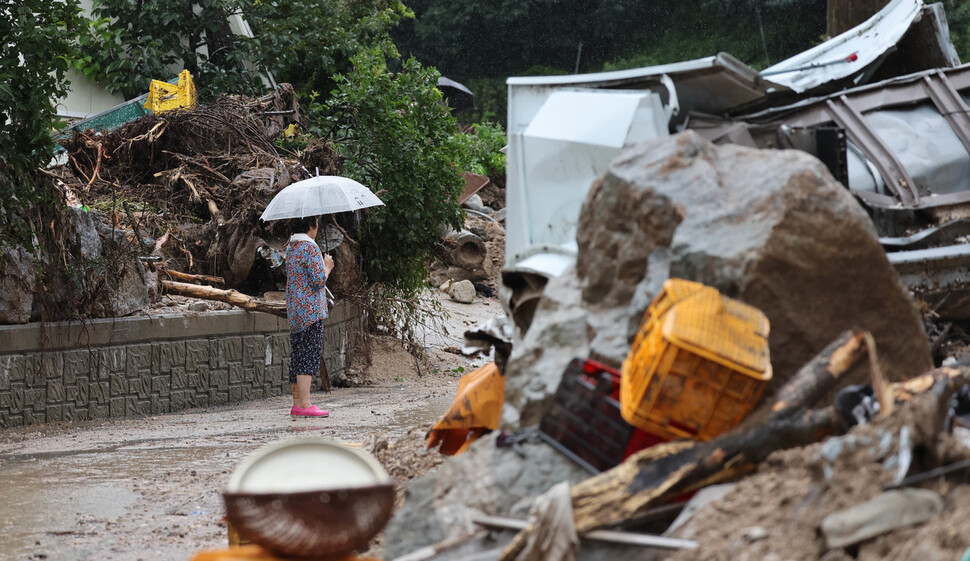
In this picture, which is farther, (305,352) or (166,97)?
(166,97)

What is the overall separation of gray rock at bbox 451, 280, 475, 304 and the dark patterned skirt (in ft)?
22.8

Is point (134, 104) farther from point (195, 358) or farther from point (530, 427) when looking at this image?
point (530, 427)

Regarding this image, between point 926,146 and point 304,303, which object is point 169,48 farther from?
point 926,146

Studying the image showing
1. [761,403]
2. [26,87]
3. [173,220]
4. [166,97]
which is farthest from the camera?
[166,97]

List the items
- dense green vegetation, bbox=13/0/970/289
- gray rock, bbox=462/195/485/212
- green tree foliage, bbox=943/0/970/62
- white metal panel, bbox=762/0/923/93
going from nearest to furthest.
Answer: white metal panel, bbox=762/0/923/93, dense green vegetation, bbox=13/0/970/289, gray rock, bbox=462/195/485/212, green tree foliage, bbox=943/0/970/62

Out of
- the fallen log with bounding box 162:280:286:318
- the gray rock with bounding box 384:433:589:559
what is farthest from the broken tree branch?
the fallen log with bounding box 162:280:286:318

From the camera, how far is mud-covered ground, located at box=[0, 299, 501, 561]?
481 centimetres

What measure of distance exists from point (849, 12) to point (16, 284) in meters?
7.88

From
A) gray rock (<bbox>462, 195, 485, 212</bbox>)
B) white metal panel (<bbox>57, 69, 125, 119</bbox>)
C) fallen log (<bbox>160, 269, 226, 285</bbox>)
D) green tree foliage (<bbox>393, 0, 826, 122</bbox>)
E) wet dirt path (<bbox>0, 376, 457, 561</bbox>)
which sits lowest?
wet dirt path (<bbox>0, 376, 457, 561</bbox>)

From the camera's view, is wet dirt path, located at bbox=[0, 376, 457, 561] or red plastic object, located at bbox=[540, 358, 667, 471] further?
wet dirt path, located at bbox=[0, 376, 457, 561]

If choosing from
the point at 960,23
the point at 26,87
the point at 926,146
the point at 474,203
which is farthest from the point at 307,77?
the point at 960,23

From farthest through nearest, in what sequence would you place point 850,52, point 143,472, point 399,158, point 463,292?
point 463,292 < point 399,158 < point 850,52 < point 143,472

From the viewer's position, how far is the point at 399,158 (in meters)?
11.7

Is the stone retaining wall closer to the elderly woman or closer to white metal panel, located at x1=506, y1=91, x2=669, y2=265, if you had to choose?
the elderly woman
